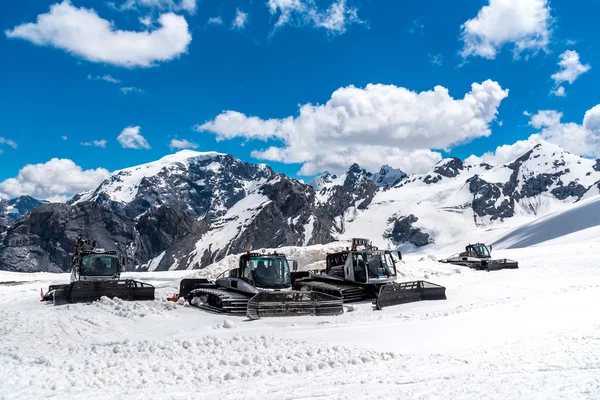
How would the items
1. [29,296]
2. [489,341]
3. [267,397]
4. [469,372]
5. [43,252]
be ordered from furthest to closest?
[43,252], [29,296], [489,341], [469,372], [267,397]

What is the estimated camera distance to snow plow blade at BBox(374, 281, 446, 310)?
1669cm

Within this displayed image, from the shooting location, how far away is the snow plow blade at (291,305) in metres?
14.5

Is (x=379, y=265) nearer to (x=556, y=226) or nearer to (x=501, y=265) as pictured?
(x=501, y=265)

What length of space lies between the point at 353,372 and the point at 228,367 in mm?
2109

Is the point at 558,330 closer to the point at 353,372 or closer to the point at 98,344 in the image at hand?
the point at 353,372

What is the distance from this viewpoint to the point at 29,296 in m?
24.4

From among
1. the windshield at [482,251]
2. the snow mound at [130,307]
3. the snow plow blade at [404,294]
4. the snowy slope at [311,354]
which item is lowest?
the snowy slope at [311,354]

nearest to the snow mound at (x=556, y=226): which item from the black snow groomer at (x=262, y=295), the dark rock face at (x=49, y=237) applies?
the dark rock face at (x=49, y=237)

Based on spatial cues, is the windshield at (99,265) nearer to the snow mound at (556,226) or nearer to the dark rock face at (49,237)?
the snow mound at (556,226)

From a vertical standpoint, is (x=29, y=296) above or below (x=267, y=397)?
above

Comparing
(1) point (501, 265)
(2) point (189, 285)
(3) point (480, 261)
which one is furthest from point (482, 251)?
(2) point (189, 285)

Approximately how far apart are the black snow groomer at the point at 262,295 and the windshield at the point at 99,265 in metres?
4.92

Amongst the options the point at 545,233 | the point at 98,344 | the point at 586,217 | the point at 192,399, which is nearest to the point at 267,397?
the point at 192,399

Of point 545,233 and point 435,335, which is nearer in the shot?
point 435,335
